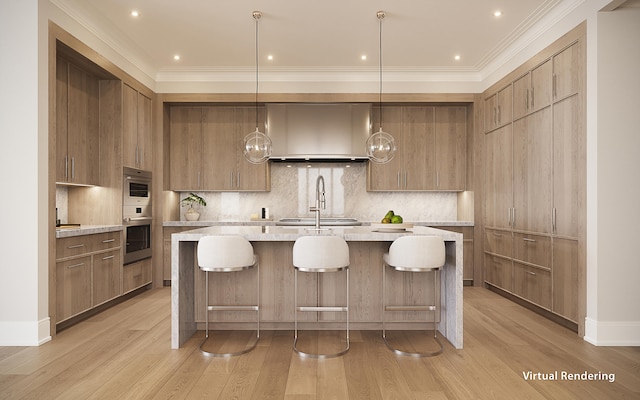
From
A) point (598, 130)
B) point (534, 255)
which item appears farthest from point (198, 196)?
point (598, 130)

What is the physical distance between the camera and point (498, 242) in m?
5.21

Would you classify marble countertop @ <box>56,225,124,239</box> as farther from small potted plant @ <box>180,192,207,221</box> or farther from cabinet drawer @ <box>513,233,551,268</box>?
cabinet drawer @ <box>513,233,551,268</box>

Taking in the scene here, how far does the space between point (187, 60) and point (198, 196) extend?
2.00 metres

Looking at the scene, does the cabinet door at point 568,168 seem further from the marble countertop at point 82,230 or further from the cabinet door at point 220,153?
the marble countertop at point 82,230

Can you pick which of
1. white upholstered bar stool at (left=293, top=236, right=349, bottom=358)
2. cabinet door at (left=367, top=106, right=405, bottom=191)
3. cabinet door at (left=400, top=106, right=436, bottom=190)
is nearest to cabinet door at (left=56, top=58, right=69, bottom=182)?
white upholstered bar stool at (left=293, top=236, right=349, bottom=358)

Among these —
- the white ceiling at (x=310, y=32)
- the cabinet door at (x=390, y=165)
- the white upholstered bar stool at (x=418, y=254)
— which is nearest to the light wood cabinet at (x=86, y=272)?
the white ceiling at (x=310, y=32)

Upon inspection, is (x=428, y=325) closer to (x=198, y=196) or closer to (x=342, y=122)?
(x=342, y=122)

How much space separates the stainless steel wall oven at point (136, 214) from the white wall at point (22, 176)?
1.52 meters

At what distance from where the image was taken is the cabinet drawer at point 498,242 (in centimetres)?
494

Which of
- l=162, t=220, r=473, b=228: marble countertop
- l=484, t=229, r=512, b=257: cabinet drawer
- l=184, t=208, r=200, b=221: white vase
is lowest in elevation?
l=484, t=229, r=512, b=257: cabinet drawer

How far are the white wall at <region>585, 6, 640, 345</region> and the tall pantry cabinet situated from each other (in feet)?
0.54

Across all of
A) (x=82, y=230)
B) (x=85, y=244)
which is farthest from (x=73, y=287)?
(x=82, y=230)

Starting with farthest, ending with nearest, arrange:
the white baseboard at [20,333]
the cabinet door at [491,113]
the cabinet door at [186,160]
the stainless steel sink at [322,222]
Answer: the cabinet door at [186,160] → the stainless steel sink at [322,222] → the cabinet door at [491,113] → the white baseboard at [20,333]

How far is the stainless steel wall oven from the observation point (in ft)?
16.2
